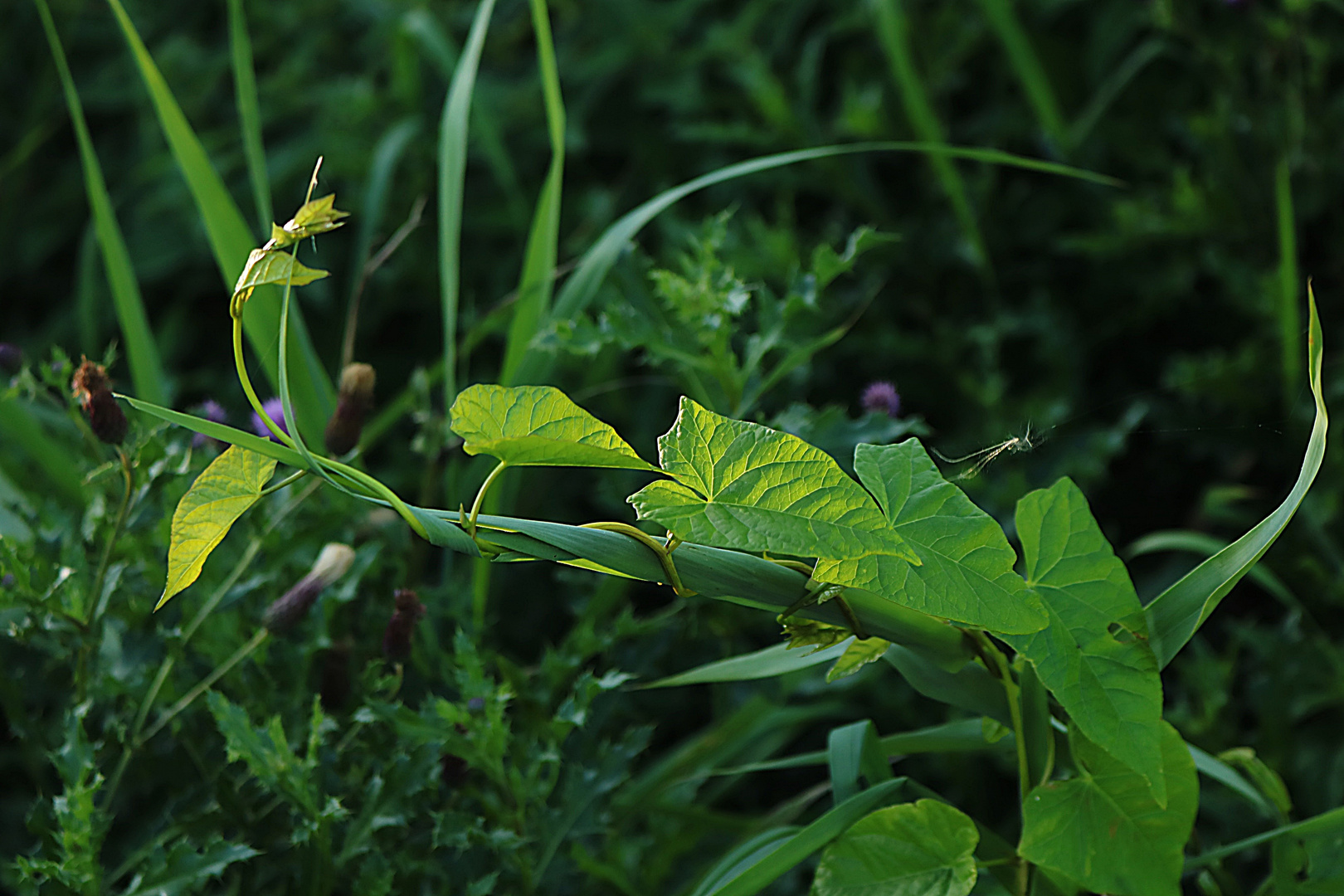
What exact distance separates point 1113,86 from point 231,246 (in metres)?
0.95

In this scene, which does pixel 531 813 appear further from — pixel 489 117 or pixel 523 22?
pixel 523 22

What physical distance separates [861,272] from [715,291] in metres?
0.49

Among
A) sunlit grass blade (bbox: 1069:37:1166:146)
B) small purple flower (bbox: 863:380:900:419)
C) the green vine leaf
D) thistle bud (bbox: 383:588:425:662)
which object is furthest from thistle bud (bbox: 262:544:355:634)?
Result: sunlit grass blade (bbox: 1069:37:1166:146)

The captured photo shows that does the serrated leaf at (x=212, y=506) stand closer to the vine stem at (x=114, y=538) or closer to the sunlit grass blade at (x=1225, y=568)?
the vine stem at (x=114, y=538)

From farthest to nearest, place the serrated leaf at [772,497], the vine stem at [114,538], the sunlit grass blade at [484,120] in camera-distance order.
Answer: the sunlit grass blade at [484,120] → the vine stem at [114,538] → the serrated leaf at [772,497]

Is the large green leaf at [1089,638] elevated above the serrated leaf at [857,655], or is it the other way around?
the large green leaf at [1089,638]

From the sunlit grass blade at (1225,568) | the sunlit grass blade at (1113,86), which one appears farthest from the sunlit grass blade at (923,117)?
the sunlit grass blade at (1225,568)

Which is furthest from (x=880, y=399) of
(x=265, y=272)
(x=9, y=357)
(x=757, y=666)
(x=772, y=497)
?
(x=9, y=357)

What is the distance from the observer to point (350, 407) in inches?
26.9

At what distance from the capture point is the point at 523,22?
57.6 inches

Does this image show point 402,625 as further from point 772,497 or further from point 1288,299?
point 1288,299

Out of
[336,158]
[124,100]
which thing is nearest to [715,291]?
[336,158]

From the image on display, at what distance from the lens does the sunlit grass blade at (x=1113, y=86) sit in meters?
1.12

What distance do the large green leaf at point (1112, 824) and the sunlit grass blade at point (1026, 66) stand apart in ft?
2.56
